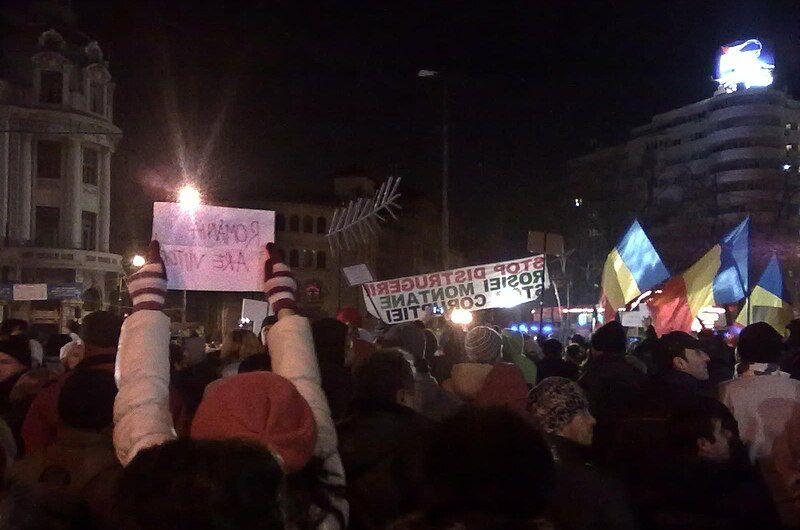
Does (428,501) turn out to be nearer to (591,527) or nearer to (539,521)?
(539,521)

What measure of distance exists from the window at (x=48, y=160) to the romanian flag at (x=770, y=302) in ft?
109

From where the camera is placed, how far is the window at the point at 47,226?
39.7 meters

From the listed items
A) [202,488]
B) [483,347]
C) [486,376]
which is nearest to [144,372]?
[202,488]

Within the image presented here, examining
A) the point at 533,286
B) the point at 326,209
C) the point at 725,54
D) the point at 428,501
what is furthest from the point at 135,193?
the point at 725,54

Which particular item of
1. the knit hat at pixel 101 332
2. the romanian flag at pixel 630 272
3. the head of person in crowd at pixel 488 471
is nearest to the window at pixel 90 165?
the romanian flag at pixel 630 272

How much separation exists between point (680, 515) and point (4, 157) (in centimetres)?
3923

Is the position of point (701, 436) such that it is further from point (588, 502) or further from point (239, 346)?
point (239, 346)

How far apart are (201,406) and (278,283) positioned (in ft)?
1.78

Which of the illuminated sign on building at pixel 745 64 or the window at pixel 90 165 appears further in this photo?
the illuminated sign on building at pixel 745 64

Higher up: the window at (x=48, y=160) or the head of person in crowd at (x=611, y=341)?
the window at (x=48, y=160)

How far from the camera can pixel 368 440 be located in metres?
3.70

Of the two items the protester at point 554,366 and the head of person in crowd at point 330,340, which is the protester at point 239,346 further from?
the protester at point 554,366

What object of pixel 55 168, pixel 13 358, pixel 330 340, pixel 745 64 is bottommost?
pixel 13 358

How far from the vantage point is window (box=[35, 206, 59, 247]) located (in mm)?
39688
